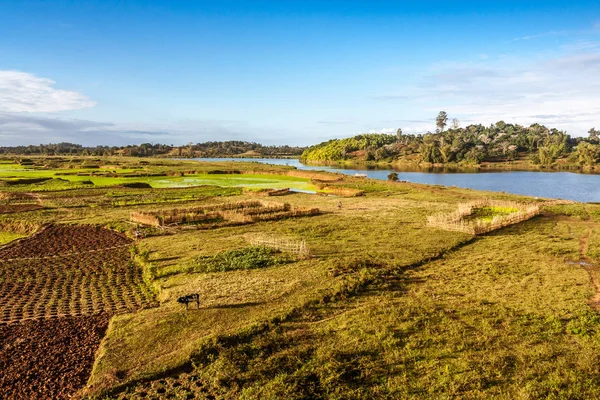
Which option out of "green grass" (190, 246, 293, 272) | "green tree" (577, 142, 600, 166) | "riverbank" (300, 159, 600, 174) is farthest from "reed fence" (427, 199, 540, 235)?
"green tree" (577, 142, 600, 166)

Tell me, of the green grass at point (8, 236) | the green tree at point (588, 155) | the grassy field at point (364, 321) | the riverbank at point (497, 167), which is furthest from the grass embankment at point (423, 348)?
the green tree at point (588, 155)

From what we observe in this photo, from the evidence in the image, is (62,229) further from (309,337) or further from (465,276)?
(465,276)

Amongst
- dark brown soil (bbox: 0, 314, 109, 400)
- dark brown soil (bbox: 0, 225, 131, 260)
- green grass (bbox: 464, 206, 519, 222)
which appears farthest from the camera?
green grass (bbox: 464, 206, 519, 222)

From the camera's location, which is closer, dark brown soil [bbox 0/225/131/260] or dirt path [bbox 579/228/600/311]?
dirt path [bbox 579/228/600/311]

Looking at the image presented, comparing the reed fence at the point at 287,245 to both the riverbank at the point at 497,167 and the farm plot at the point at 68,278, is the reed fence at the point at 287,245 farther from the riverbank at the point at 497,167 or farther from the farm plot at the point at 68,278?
the riverbank at the point at 497,167

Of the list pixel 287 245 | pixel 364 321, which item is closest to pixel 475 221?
pixel 287 245

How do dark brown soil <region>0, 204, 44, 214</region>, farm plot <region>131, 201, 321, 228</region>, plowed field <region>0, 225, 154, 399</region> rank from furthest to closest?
dark brown soil <region>0, 204, 44, 214</region>
farm plot <region>131, 201, 321, 228</region>
plowed field <region>0, 225, 154, 399</region>

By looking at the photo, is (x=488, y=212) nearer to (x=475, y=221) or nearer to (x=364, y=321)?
(x=475, y=221)

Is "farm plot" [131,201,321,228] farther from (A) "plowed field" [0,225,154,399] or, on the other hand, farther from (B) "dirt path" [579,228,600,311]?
(B) "dirt path" [579,228,600,311]
